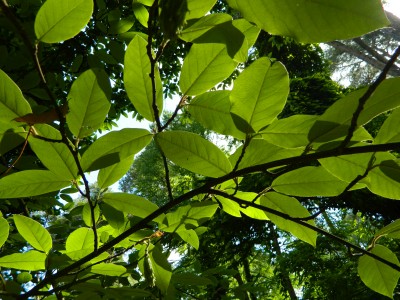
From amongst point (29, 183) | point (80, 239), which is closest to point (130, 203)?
point (29, 183)

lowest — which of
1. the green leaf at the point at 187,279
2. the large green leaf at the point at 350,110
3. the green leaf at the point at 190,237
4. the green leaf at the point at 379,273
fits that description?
the green leaf at the point at 379,273

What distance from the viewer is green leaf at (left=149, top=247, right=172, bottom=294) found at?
0.68 m

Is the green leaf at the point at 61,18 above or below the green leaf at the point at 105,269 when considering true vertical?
above

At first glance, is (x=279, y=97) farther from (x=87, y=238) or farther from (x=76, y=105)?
(x=87, y=238)

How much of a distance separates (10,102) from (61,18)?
0.14 metres

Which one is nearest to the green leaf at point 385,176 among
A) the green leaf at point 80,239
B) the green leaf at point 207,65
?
the green leaf at point 207,65

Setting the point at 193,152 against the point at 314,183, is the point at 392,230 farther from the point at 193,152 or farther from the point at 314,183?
the point at 193,152

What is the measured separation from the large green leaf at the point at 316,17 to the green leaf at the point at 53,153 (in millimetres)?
368

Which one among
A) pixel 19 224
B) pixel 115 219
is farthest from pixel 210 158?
pixel 19 224

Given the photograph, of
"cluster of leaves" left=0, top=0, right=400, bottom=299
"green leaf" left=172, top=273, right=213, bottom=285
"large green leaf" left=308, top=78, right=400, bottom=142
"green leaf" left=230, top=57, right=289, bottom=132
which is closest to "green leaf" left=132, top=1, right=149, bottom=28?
"cluster of leaves" left=0, top=0, right=400, bottom=299

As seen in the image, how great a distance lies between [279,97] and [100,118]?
253 millimetres

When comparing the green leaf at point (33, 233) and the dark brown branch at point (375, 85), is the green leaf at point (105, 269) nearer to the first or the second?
the green leaf at point (33, 233)

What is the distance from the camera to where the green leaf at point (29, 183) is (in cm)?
55

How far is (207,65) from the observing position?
0.50 metres
